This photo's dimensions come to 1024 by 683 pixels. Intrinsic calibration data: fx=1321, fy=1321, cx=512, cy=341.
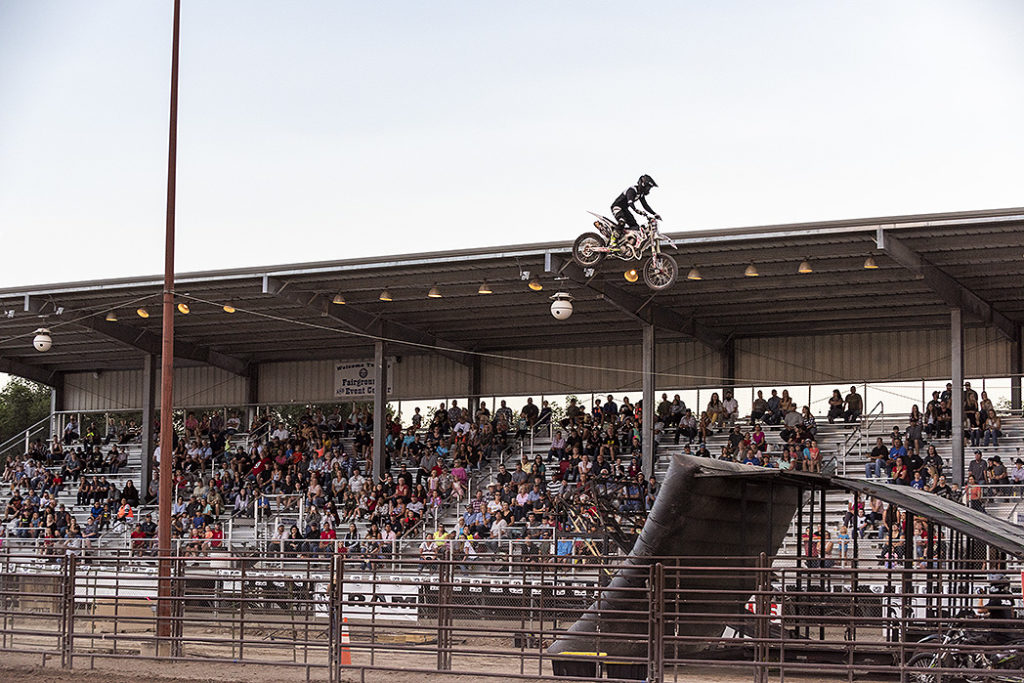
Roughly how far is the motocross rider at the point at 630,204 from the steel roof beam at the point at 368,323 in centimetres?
1004

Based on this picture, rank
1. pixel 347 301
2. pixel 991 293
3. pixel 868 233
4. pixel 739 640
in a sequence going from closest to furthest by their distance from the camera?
pixel 739 640 → pixel 868 233 → pixel 991 293 → pixel 347 301

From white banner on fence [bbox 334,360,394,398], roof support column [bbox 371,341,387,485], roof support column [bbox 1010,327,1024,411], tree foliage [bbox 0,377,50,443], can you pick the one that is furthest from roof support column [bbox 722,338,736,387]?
tree foliage [bbox 0,377,50,443]

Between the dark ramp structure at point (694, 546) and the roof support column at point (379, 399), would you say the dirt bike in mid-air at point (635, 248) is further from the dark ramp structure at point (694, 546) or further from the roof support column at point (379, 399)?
the roof support column at point (379, 399)

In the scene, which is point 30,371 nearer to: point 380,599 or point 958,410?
point 380,599

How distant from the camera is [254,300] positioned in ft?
109

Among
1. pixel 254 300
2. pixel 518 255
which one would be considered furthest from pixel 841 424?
pixel 254 300

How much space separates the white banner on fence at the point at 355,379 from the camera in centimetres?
4097

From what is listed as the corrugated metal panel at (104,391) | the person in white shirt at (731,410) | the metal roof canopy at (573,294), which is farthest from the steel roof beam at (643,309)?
the corrugated metal panel at (104,391)

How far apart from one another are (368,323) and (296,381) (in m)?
8.79

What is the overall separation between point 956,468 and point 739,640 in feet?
54.8

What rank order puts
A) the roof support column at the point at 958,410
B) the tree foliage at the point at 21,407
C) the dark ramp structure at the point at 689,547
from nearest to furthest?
1. the dark ramp structure at the point at 689,547
2. the roof support column at the point at 958,410
3. the tree foliage at the point at 21,407

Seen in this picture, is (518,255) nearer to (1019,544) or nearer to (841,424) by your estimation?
(841,424)

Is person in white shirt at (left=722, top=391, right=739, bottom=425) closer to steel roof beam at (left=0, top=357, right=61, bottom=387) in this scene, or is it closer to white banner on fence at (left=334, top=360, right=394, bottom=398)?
white banner on fence at (left=334, top=360, right=394, bottom=398)

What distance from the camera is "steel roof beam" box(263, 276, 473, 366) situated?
31172 mm
